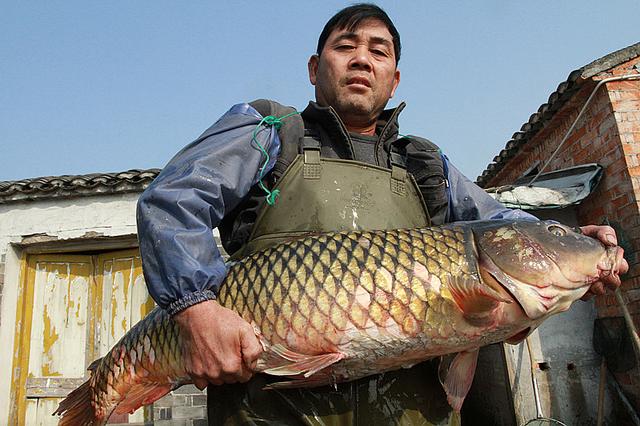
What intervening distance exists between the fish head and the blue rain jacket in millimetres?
970

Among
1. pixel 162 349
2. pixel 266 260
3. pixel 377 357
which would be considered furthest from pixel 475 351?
pixel 162 349

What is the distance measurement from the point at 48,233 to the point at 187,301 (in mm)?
7092

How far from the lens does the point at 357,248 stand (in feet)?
6.66

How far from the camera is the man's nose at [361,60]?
251 cm

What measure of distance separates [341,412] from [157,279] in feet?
2.83

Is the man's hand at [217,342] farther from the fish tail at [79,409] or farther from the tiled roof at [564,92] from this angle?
the tiled roof at [564,92]

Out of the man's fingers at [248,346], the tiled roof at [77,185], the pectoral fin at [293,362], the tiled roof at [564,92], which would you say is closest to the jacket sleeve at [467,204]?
the pectoral fin at [293,362]

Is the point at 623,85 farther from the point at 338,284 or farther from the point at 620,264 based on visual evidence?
the point at 338,284

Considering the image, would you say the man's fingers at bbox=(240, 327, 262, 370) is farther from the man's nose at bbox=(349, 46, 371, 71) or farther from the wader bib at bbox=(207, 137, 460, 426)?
the man's nose at bbox=(349, 46, 371, 71)

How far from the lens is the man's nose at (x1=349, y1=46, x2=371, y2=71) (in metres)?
2.51

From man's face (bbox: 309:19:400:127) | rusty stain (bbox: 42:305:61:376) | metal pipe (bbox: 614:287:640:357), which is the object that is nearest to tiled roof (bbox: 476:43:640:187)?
metal pipe (bbox: 614:287:640:357)

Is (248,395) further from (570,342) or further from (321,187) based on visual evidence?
(570,342)

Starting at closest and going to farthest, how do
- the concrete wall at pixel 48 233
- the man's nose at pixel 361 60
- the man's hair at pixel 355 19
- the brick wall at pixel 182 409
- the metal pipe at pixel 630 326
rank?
the man's nose at pixel 361 60
the man's hair at pixel 355 19
the metal pipe at pixel 630 326
the brick wall at pixel 182 409
the concrete wall at pixel 48 233

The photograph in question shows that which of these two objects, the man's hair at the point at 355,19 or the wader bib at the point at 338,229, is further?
the man's hair at the point at 355,19
